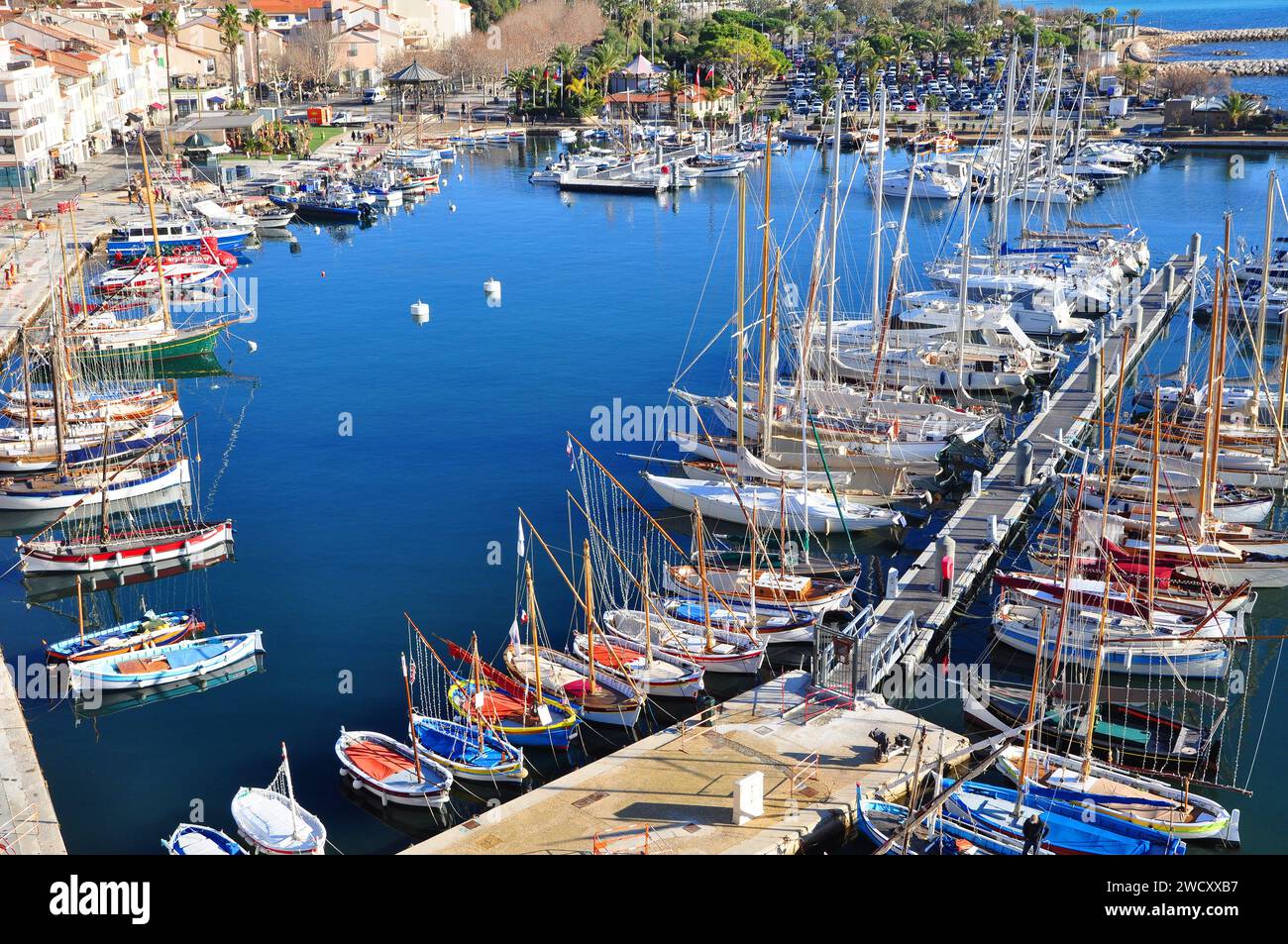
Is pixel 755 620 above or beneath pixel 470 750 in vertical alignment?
above

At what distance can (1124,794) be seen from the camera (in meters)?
27.5

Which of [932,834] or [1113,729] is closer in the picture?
[932,834]

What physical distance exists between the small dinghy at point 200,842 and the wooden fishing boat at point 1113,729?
15838 millimetres

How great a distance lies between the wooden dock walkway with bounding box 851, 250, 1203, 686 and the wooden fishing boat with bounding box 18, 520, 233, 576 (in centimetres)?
1969

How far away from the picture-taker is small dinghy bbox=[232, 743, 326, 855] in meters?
26.7

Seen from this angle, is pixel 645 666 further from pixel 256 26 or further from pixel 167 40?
pixel 256 26

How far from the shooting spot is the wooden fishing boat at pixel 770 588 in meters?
36.3

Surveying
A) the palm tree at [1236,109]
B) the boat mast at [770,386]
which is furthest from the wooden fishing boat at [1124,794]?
the palm tree at [1236,109]

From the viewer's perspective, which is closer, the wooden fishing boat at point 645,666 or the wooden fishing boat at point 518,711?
the wooden fishing boat at point 518,711

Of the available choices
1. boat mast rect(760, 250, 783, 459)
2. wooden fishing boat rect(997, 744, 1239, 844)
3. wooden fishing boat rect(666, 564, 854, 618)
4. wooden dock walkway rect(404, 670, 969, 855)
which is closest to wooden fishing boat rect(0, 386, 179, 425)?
boat mast rect(760, 250, 783, 459)

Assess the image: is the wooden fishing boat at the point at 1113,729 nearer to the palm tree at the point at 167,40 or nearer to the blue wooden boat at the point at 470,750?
the blue wooden boat at the point at 470,750

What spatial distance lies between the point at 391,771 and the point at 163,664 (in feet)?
27.8

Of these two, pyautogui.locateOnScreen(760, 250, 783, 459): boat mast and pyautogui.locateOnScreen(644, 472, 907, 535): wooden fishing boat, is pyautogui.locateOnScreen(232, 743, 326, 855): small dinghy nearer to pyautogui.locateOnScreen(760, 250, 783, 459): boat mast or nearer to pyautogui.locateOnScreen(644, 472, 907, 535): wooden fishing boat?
pyautogui.locateOnScreen(644, 472, 907, 535): wooden fishing boat

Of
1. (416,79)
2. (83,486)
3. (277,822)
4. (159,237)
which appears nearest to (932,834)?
(277,822)
